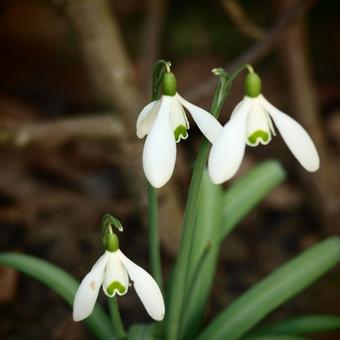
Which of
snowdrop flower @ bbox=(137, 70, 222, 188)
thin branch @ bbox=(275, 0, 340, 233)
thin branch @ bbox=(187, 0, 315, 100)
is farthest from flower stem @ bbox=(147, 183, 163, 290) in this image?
thin branch @ bbox=(275, 0, 340, 233)

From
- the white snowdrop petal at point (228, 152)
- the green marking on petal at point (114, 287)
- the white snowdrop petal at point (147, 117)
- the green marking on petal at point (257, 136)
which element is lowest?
the green marking on petal at point (114, 287)

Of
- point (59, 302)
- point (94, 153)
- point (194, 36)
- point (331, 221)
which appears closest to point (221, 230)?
point (59, 302)

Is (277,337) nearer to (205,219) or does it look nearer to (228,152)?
(205,219)

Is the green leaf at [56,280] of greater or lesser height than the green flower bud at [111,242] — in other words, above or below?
above

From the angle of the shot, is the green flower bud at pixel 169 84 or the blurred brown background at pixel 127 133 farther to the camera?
the blurred brown background at pixel 127 133

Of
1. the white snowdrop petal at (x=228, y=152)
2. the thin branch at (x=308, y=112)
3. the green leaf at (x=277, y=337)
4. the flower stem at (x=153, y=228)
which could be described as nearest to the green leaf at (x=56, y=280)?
the flower stem at (x=153, y=228)

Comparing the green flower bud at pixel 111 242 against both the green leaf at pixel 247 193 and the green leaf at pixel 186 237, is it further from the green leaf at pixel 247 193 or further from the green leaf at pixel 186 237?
the green leaf at pixel 247 193

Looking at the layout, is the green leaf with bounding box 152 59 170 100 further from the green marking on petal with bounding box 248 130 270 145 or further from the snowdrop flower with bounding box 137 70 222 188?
the green marking on petal with bounding box 248 130 270 145
